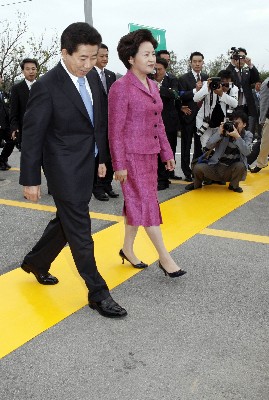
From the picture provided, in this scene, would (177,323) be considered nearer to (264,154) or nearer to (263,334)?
(263,334)

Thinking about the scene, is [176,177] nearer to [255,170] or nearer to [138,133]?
[255,170]

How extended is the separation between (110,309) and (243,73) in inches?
263

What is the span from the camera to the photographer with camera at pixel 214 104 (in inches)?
264

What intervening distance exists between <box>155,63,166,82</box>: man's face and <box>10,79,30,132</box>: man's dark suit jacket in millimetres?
1860

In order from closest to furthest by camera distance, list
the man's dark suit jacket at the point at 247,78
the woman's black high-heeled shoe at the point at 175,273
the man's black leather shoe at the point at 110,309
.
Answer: the man's black leather shoe at the point at 110,309, the woman's black high-heeled shoe at the point at 175,273, the man's dark suit jacket at the point at 247,78

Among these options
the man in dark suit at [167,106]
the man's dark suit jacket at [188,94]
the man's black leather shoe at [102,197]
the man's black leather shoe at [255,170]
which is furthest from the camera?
the man's black leather shoe at [255,170]

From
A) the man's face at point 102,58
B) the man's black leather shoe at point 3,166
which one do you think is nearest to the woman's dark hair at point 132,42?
the man's face at point 102,58

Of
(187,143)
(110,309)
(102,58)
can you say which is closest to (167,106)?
(187,143)

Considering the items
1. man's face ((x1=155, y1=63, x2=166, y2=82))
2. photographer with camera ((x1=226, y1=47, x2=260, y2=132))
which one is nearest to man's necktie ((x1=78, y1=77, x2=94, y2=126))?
man's face ((x1=155, y1=63, x2=166, y2=82))

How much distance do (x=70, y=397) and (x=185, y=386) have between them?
560 mm

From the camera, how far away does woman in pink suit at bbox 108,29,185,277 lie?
343 centimetres

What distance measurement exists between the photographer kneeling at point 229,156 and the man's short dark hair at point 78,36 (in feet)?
12.7

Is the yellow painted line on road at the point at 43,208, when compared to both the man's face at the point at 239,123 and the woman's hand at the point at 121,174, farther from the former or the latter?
the man's face at the point at 239,123

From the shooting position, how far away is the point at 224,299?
3387 mm
